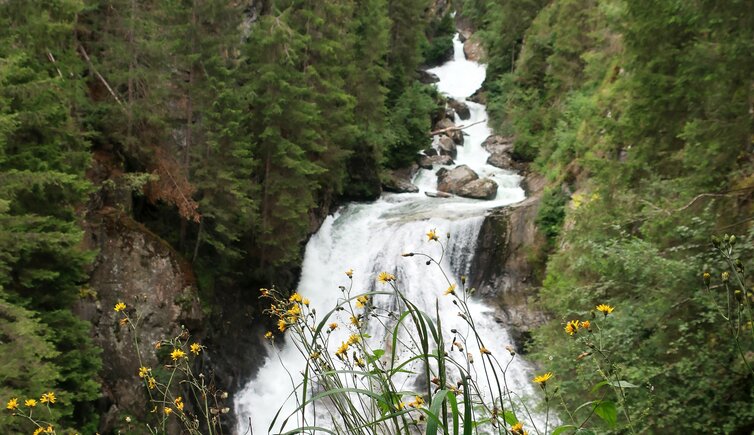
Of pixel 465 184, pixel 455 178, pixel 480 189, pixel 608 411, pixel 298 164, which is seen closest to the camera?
pixel 608 411

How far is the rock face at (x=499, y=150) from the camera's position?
24188mm

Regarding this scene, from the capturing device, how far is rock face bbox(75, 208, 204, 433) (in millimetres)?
8859

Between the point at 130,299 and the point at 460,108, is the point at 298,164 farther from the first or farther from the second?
the point at 460,108

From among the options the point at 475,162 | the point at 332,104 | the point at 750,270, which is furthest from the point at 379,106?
the point at 750,270

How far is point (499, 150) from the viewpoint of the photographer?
84.0 feet

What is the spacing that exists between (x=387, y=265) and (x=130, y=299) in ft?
25.5

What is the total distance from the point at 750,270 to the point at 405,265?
440 inches

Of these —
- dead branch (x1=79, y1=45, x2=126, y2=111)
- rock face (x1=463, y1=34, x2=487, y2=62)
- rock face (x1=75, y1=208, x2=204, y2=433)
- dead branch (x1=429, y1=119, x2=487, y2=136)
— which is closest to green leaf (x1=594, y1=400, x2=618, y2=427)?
rock face (x1=75, y1=208, x2=204, y2=433)

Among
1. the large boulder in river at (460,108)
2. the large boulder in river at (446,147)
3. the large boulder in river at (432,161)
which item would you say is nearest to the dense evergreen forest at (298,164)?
the large boulder in river at (432,161)

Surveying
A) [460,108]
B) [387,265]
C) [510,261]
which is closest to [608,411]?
[387,265]

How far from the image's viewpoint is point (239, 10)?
11.5 m

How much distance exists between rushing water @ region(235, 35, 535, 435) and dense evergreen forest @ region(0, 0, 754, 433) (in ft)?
4.31

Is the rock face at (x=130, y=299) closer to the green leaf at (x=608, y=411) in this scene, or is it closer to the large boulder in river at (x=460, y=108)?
the green leaf at (x=608, y=411)

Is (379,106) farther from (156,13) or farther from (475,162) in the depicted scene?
(156,13)
